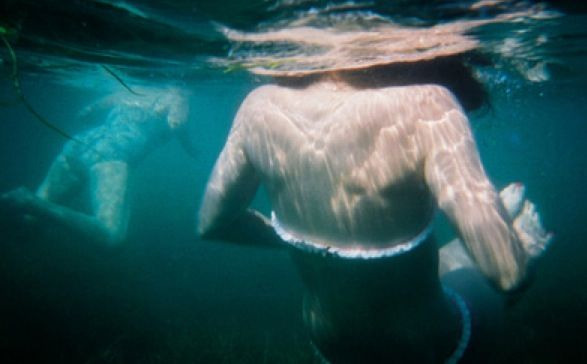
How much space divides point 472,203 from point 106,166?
44.9 ft

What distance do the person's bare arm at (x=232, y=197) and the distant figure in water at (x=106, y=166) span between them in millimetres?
6955

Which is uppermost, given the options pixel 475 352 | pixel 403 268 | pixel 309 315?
pixel 403 268

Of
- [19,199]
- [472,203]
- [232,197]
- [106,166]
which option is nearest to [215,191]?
[232,197]

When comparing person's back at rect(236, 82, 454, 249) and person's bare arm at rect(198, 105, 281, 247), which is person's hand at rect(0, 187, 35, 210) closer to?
person's bare arm at rect(198, 105, 281, 247)

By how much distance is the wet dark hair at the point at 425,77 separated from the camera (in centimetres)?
287

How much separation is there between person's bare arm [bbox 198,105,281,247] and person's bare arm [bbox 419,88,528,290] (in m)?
1.46

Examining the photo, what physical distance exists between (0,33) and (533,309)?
17269 mm

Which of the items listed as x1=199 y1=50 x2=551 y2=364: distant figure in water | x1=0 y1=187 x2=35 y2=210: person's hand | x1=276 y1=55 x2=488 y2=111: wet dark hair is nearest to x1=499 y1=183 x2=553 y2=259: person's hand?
x1=199 y1=50 x2=551 y2=364: distant figure in water

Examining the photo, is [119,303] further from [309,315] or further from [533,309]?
[533,309]

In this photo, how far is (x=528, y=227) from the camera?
2.67 meters

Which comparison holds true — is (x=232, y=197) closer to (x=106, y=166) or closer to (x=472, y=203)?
(x=472, y=203)

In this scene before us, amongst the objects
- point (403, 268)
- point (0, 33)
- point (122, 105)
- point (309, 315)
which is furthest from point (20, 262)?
point (403, 268)

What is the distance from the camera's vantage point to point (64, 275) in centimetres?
1476

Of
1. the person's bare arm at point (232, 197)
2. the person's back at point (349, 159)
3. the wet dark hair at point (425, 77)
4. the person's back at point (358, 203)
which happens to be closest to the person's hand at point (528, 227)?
the person's back at point (358, 203)
